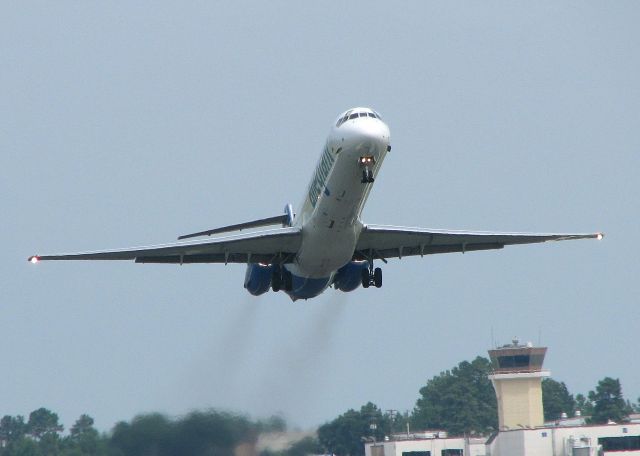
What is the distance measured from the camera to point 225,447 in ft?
168

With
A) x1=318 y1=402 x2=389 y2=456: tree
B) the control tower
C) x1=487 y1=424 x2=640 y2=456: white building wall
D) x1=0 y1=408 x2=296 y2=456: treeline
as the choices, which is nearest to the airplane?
x1=0 y1=408 x2=296 y2=456: treeline

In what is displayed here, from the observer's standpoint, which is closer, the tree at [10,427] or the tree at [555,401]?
the tree at [10,427]

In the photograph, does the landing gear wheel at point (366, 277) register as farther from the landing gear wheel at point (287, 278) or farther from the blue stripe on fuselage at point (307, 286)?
the landing gear wheel at point (287, 278)

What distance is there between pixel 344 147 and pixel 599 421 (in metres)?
75.0

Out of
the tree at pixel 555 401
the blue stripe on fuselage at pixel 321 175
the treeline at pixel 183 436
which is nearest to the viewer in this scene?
the blue stripe on fuselage at pixel 321 175

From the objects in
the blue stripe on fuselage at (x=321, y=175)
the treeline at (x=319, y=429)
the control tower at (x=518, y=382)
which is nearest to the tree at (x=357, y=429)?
the treeline at (x=319, y=429)

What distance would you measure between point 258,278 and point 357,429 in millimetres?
42735

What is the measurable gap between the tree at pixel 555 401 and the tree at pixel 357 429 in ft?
123

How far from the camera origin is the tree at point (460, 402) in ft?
346

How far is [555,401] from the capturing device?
130250 millimetres

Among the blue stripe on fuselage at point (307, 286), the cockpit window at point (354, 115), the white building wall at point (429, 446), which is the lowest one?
Answer: the white building wall at point (429, 446)

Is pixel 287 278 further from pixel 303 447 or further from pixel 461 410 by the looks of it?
pixel 461 410

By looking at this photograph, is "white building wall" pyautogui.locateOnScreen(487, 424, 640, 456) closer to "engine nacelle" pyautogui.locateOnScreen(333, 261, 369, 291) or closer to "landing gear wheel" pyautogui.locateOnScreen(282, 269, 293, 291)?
"engine nacelle" pyautogui.locateOnScreen(333, 261, 369, 291)

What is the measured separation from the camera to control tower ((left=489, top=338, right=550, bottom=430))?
94.5 metres
